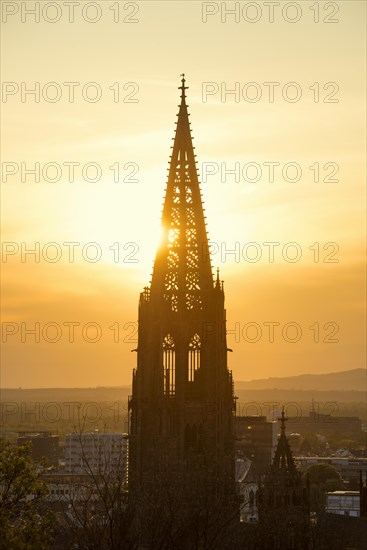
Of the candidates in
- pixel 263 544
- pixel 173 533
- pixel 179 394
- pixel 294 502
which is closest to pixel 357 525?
pixel 294 502

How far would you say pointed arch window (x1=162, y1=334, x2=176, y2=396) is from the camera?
7565cm

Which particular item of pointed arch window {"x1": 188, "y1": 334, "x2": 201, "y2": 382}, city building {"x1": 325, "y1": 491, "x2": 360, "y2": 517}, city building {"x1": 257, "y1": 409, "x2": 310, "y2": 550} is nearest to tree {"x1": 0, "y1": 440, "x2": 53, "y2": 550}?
city building {"x1": 257, "y1": 409, "x2": 310, "y2": 550}

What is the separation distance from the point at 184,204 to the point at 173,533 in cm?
2514

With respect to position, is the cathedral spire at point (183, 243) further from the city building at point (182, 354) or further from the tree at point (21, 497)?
the tree at point (21, 497)

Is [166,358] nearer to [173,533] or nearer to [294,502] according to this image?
[294,502]

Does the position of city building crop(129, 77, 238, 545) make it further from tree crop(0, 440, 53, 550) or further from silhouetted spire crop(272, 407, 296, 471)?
tree crop(0, 440, 53, 550)

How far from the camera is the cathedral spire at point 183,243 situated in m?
76.3

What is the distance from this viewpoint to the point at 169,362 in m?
76.1

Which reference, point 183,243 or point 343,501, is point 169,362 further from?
point 343,501

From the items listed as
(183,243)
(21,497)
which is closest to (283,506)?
(183,243)

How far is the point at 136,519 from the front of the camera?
61.7m

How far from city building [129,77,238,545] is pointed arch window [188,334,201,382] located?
0.16 feet

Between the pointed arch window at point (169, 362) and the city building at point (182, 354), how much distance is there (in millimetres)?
50

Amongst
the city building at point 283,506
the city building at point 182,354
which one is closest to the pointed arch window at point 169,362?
the city building at point 182,354
